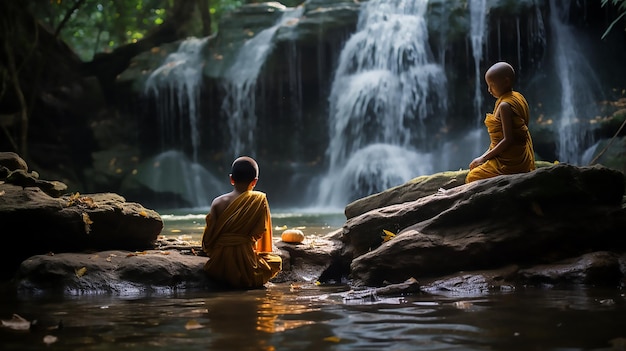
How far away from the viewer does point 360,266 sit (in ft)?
17.9

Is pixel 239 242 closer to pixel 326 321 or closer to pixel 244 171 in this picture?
pixel 244 171

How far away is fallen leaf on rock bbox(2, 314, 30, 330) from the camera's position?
3.60m

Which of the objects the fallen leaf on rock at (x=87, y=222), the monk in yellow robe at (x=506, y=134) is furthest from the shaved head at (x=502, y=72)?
the fallen leaf on rock at (x=87, y=222)

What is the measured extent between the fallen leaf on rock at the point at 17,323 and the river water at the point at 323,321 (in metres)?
0.02

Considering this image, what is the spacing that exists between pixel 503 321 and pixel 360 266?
6.45ft

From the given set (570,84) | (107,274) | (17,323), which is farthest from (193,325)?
(570,84)

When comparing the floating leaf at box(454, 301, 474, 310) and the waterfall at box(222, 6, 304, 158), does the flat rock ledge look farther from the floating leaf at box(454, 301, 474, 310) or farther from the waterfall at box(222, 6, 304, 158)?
the waterfall at box(222, 6, 304, 158)

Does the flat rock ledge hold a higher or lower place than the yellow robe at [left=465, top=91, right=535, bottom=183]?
lower

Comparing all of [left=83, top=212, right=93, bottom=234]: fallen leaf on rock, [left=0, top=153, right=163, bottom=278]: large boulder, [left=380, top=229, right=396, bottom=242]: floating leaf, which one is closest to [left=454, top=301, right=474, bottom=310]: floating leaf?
[left=380, top=229, right=396, bottom=242]: floating leaf

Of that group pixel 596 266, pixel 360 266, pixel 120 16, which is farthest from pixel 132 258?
pixel 120 16

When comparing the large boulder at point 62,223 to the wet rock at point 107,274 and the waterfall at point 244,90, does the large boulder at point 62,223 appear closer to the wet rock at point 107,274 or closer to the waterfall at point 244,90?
the wet rock at point 107,274

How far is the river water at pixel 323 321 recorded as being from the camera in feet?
10.3

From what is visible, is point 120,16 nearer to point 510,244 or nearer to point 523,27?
point 523,27

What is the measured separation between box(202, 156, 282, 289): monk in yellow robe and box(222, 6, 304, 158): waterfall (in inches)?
529
